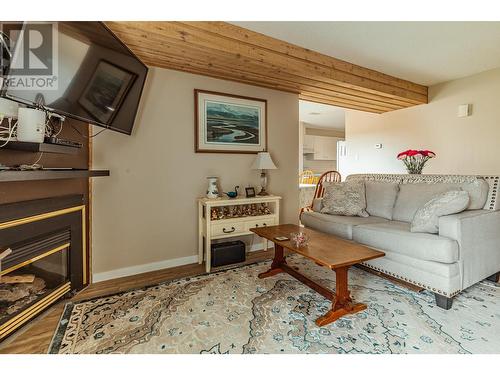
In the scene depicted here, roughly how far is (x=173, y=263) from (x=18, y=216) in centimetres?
145

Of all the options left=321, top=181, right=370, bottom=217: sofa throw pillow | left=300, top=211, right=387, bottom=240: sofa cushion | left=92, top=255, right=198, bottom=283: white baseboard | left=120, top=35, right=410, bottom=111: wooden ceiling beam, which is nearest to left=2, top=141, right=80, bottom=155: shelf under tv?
left=120, top=35, right=410, bottom=111: wooden ceiling beam

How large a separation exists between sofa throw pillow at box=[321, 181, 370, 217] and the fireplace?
2.50 m

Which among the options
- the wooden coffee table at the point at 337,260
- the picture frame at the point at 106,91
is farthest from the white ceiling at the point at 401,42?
the wooden coffee table at the point at 337,260

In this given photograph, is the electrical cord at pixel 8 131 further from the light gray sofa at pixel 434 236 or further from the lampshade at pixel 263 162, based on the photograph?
the light gray sofa at pixel 434 236

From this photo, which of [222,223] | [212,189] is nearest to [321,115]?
[212,189]

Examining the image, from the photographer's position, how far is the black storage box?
258cm

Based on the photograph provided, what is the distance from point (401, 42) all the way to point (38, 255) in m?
3.56

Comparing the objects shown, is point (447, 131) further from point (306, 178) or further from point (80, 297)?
point (80, 297)

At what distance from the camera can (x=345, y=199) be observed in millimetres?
2865

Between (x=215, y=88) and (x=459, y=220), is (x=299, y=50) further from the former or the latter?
(x=459, y=220)

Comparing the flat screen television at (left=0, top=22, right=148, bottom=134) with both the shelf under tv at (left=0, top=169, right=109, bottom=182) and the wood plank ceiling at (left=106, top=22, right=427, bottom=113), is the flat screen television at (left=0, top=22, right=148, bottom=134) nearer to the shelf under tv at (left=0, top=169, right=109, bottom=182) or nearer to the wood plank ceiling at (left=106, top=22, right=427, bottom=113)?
the wood plank ceiling at (left=106, top=22, right=427, bottom=113)
